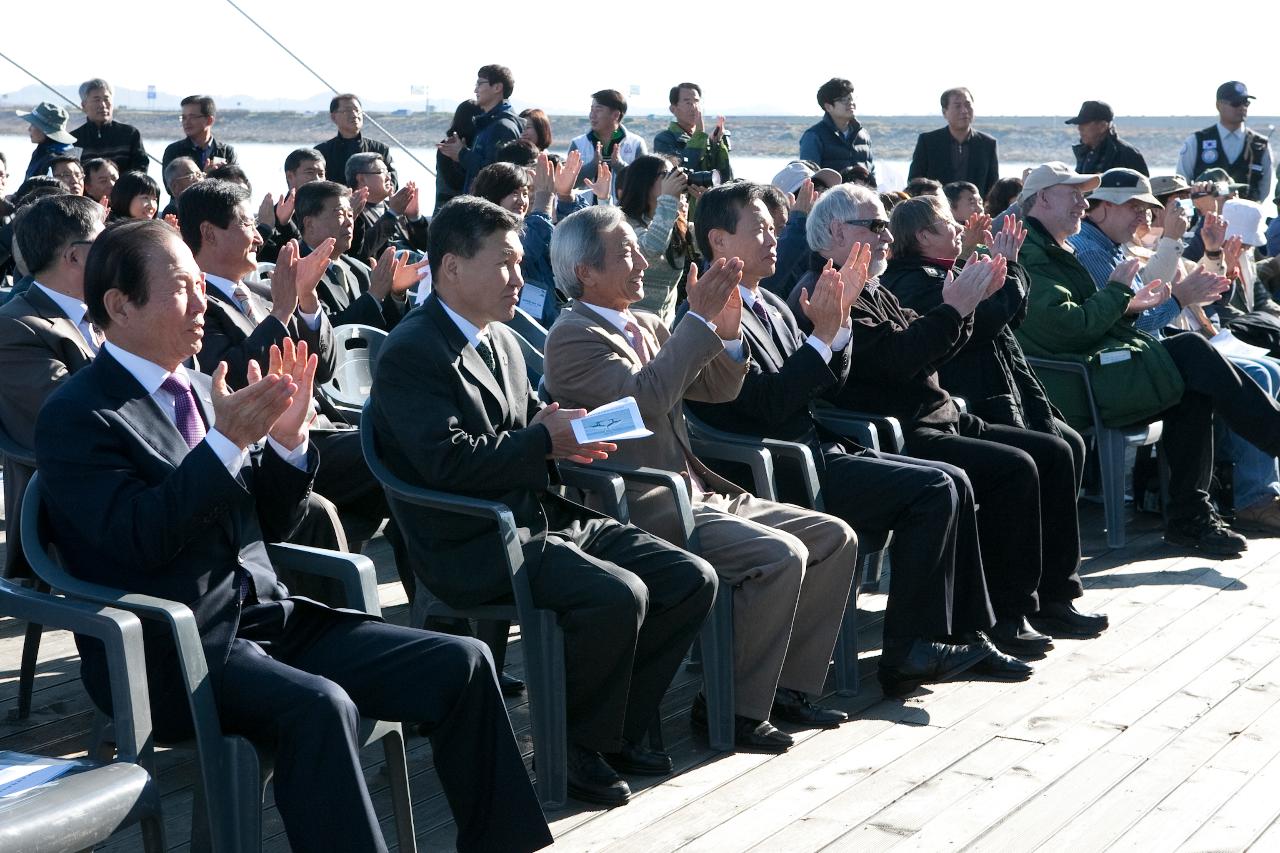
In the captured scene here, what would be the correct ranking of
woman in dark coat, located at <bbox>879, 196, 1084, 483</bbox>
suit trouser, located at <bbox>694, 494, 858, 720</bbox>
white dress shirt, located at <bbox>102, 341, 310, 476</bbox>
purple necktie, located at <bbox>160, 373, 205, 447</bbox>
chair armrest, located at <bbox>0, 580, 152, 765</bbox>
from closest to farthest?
chair armrest, located at <bbox>0, 580, 152, 765</bbox>, white dress shirt, located at <bbox>102, 341, 310, 476</bbox>, purple necktie, located at <bbox>160, 373, 205, 447</bbox>, suit trouser, located at <bbox>694, 494, 858, 720</bbox>, woman in dark coat, located at <bbox>879, 196, 1084, 483</bbox>

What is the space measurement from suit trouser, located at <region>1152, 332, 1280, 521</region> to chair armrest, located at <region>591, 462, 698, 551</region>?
2.74m

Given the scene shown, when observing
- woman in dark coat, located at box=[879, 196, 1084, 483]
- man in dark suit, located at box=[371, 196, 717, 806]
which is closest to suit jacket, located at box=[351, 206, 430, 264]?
woman in dark coat, located at box=[879, 196, 1084, 483]

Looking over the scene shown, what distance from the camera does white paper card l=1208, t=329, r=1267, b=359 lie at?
615 centimetres

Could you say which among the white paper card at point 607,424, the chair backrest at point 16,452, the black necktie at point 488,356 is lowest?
the chair backrest at point 16,452

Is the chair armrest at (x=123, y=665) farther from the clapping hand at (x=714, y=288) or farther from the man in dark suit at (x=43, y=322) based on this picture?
the clapping hand at (x=714, y=288)

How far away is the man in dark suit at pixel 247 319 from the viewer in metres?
3.66

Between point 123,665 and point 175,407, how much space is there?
0.53 metres

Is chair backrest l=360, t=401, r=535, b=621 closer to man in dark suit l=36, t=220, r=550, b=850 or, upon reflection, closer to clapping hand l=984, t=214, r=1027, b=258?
man in dark suit l=36, t=220, r=550, b=850

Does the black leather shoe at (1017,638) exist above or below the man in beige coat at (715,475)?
below

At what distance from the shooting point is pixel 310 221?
5.10 meters

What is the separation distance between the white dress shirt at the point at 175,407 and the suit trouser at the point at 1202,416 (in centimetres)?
388

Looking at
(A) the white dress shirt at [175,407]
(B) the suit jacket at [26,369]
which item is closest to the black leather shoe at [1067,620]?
(A) the white dress shirt at [175,407]

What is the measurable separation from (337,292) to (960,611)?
2.51 metres

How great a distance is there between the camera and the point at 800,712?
3594 millimetres
